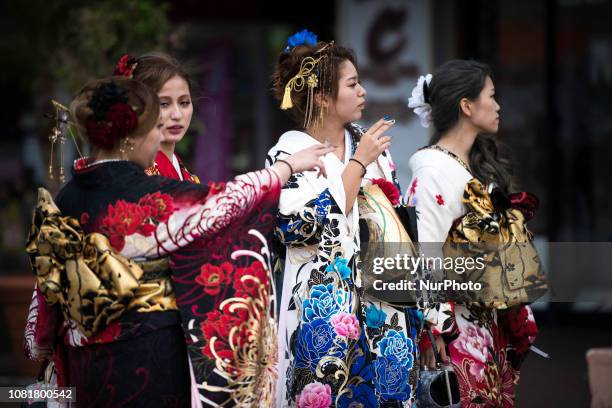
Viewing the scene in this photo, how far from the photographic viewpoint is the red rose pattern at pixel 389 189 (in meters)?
4.50

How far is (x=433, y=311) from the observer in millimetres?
4512

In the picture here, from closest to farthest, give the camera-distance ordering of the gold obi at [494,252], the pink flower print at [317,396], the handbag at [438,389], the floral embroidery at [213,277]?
the floral embroidery at [213,277], the pink flower print at [317,396], the handbag at [438,389], the gold obi at [494,252]

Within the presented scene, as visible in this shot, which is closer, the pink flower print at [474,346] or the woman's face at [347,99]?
the woman's face at [347,99]

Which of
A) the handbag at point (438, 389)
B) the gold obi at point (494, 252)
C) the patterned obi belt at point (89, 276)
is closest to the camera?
the patterned obi belt at point (89, 276)

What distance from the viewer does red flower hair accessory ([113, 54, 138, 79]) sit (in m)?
3.96

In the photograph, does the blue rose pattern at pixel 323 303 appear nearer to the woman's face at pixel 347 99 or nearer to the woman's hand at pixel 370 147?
the woman's hand at pixel 370 147

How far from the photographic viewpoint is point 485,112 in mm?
4852

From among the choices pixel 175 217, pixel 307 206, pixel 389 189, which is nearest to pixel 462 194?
pixel 389 189

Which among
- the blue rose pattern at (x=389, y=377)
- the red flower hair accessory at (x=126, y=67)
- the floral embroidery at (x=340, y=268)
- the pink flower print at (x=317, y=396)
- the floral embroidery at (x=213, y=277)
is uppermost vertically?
the red flower hair accessory at (x=126, y=67)

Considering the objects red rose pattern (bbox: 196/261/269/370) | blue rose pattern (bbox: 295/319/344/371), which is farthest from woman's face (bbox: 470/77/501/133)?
red rose pattern (bbox: 196/261/269/370)

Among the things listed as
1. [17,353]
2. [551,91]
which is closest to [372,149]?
[17,353]

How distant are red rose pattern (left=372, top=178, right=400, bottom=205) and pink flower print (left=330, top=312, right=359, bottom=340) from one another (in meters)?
0.58

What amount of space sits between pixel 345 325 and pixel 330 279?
185 millimetres

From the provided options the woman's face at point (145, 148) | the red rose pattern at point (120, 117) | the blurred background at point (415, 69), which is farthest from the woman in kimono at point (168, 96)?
the blurred background at point (415, 69)
